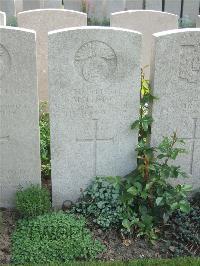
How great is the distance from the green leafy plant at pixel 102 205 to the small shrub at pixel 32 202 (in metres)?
0.28

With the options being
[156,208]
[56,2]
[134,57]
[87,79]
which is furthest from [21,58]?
[56,2]

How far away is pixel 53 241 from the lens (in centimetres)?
386

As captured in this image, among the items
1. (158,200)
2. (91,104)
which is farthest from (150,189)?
(91,104)

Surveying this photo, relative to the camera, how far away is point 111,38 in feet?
12.8

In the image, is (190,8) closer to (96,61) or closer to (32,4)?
(32,4)

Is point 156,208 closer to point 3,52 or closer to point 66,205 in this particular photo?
point 66,205

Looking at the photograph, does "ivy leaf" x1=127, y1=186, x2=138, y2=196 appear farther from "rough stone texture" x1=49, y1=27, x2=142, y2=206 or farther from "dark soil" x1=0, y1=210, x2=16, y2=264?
"dark soil" x1=0, y1=210, x2=16, y2=264

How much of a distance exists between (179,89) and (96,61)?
746 mm

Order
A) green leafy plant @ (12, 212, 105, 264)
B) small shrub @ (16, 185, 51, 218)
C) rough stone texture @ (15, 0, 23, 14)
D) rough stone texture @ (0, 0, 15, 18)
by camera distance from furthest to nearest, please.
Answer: rough stone texture @ (15, 0, 23, 14), rough stone texture @ (0, 0, 15, 18), small shrub @ (16, 185, 51, 218), green leafy plant @ (12, 212, 105, 264)

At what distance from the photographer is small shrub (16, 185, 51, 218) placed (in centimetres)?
409

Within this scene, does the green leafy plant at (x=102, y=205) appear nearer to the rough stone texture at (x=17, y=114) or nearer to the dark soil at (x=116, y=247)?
the dark soil at (x=116, y=247)

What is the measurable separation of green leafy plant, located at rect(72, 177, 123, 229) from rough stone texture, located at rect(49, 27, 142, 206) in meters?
0.12

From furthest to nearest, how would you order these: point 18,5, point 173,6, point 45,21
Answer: point 173,6, point 18,5, point 45,21

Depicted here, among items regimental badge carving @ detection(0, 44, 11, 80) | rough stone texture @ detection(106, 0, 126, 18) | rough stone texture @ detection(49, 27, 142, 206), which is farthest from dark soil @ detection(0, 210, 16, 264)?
rough stone texture @ detection(106, 0, 126, 18)
